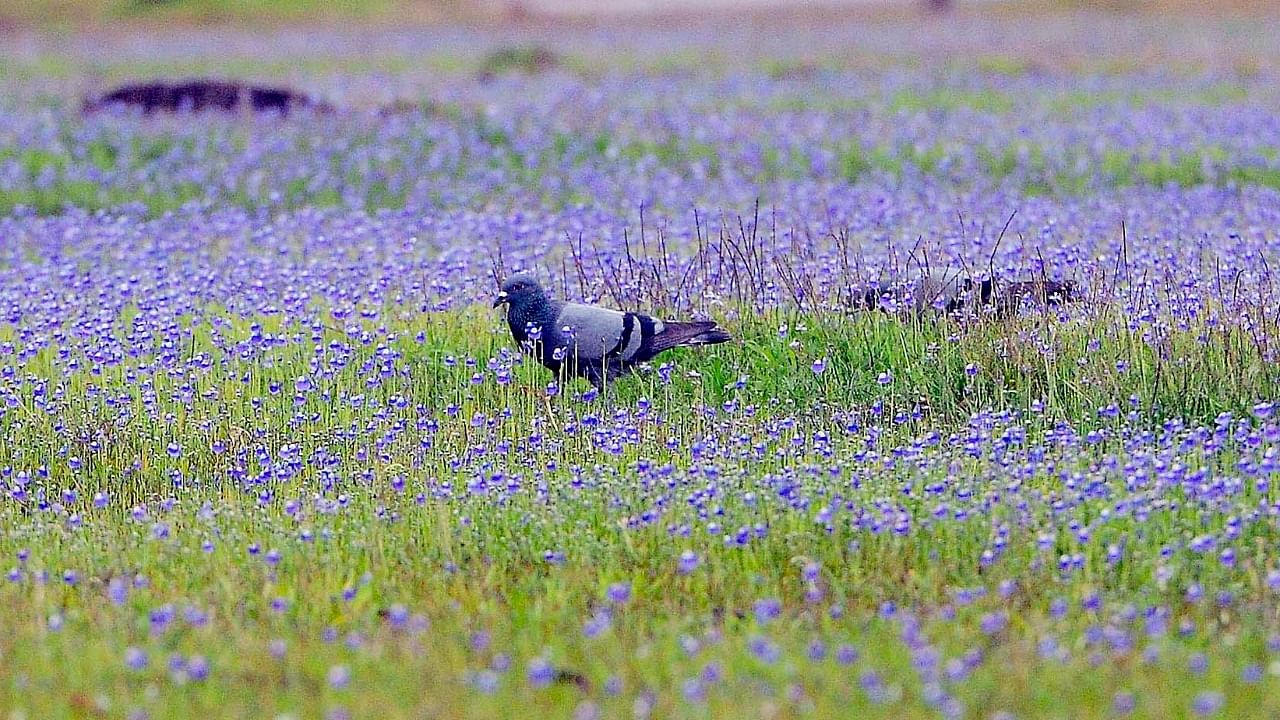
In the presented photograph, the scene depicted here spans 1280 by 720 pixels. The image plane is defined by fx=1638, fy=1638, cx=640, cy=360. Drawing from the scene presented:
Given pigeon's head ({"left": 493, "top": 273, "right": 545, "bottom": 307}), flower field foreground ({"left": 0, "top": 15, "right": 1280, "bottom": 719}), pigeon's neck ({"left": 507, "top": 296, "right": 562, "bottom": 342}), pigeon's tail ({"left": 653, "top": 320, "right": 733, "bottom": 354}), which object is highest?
pigeon's head ({"left": 493, "top": 273, "right": 545, "bottom": 307})

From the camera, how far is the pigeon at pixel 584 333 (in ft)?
24.1

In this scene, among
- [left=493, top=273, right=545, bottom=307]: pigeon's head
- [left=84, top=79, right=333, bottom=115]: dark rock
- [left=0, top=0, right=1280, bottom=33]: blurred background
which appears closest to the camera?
[left=493, top=273, right=545, bottom=307]: pigeon's head

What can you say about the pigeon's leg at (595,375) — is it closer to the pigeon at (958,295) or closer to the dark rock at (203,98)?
the pigeon at (958,295)

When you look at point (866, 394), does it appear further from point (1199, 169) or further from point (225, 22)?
point (225, 22)

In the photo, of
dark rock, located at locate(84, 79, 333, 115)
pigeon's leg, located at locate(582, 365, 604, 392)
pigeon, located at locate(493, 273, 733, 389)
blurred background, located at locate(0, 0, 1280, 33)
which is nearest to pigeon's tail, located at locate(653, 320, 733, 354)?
pigeon, located at locate(493, 273, 733, 389)

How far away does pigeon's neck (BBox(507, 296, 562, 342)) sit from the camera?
24.2 feet

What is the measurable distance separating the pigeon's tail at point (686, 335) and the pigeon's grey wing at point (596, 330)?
0.12 meters

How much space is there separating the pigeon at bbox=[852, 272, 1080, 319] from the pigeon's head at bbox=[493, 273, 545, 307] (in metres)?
1.69

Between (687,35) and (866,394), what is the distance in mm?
26522

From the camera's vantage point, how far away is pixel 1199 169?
13.4m

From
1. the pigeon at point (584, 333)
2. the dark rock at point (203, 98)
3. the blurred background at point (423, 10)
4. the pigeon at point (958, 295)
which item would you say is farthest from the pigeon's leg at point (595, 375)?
the blurred background at point (423, 10)

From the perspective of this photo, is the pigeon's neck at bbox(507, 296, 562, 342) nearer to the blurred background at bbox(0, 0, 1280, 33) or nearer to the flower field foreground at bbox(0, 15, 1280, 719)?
the flower field foreground at bbox(0, 15, 1280, 719)

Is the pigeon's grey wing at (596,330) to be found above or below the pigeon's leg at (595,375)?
above

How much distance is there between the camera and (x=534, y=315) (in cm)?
740
